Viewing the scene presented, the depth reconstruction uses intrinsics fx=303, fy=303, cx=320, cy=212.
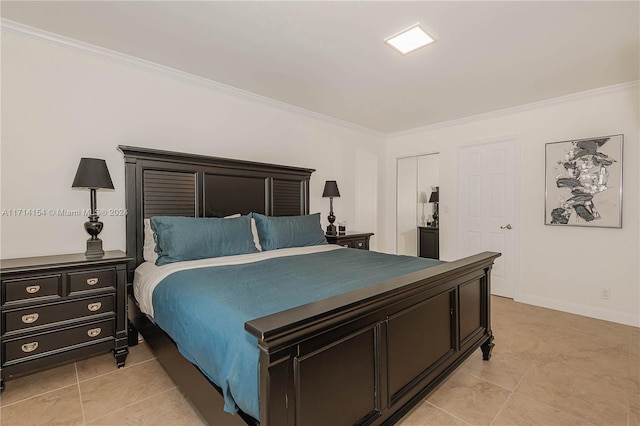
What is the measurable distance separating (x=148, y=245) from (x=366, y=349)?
2.11m

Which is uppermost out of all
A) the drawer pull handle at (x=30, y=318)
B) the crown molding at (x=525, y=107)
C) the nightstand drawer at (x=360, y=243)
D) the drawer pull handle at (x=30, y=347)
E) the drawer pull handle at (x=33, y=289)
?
the crown molding at (x=525, y=107)

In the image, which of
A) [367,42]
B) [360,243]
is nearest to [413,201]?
[360,243]

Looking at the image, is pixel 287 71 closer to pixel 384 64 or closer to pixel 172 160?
pixel 384 64

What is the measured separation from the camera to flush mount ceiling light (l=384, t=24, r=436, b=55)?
2.27 m

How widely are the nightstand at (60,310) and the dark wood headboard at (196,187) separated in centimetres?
38

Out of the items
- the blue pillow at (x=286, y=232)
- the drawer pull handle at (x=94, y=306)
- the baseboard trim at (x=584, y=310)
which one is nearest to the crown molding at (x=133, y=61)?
the blue pillow at (x=286, y=232)

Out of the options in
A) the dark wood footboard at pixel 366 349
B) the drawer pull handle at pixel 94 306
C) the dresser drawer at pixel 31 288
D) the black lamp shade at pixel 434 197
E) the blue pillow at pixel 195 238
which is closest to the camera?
the dark wood footboard at pixel 366 349

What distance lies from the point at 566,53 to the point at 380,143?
2.91m

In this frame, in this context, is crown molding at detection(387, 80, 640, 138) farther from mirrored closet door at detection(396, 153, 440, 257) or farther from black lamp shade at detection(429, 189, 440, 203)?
black lamp shade at detection(429, 189, 440, 203)

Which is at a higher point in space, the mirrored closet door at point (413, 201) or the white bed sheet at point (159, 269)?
the mirrored closet door at point (413, 201)

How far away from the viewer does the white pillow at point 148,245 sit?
8.34 ft

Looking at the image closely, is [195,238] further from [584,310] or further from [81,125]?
[584,310]

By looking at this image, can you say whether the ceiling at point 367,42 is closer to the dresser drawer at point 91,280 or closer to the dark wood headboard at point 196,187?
the dark wood headboard at point 196,187

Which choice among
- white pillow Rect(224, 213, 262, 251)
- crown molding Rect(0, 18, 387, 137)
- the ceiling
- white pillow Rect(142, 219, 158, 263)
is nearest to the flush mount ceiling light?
the ceiling
